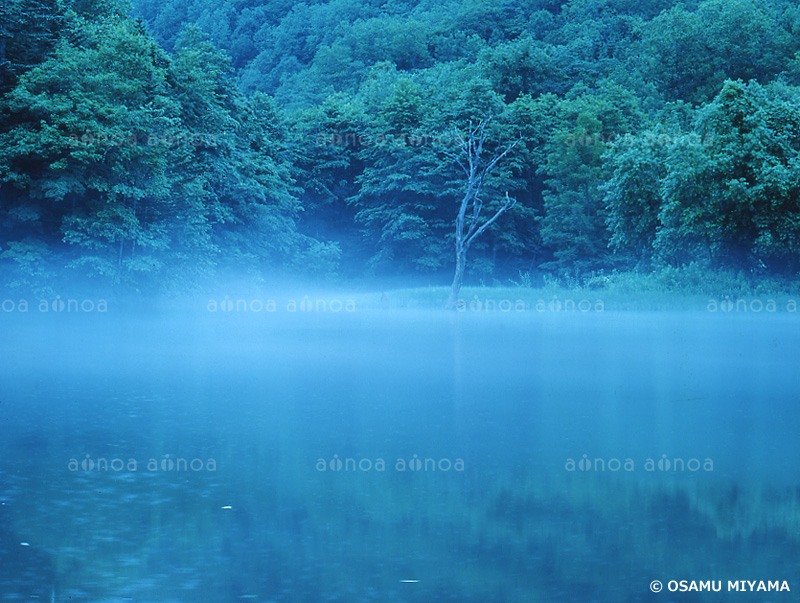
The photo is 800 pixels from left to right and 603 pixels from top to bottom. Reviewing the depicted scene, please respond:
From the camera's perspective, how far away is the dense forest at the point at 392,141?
3328cm

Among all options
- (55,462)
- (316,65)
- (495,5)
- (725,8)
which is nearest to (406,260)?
(725,8)

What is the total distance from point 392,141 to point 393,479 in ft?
162

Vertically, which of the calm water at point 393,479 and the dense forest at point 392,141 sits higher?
the dense forest at point 392,141

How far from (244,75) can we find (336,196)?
32.7 metres

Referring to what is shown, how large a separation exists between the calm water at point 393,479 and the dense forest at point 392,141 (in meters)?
18.7

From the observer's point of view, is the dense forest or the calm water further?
the dense forest

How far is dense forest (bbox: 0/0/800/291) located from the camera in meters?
33.3

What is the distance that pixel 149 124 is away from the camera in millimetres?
34219

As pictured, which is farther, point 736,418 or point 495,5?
point 495,5

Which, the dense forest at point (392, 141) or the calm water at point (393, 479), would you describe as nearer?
the calm water at point (393, 479)

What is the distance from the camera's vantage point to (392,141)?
55.4m

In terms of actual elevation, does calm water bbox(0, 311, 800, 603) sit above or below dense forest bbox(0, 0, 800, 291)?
below

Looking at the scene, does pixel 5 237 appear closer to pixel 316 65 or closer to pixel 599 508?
pixel 599 508

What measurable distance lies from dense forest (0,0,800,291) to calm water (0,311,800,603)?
1868 centimetres
